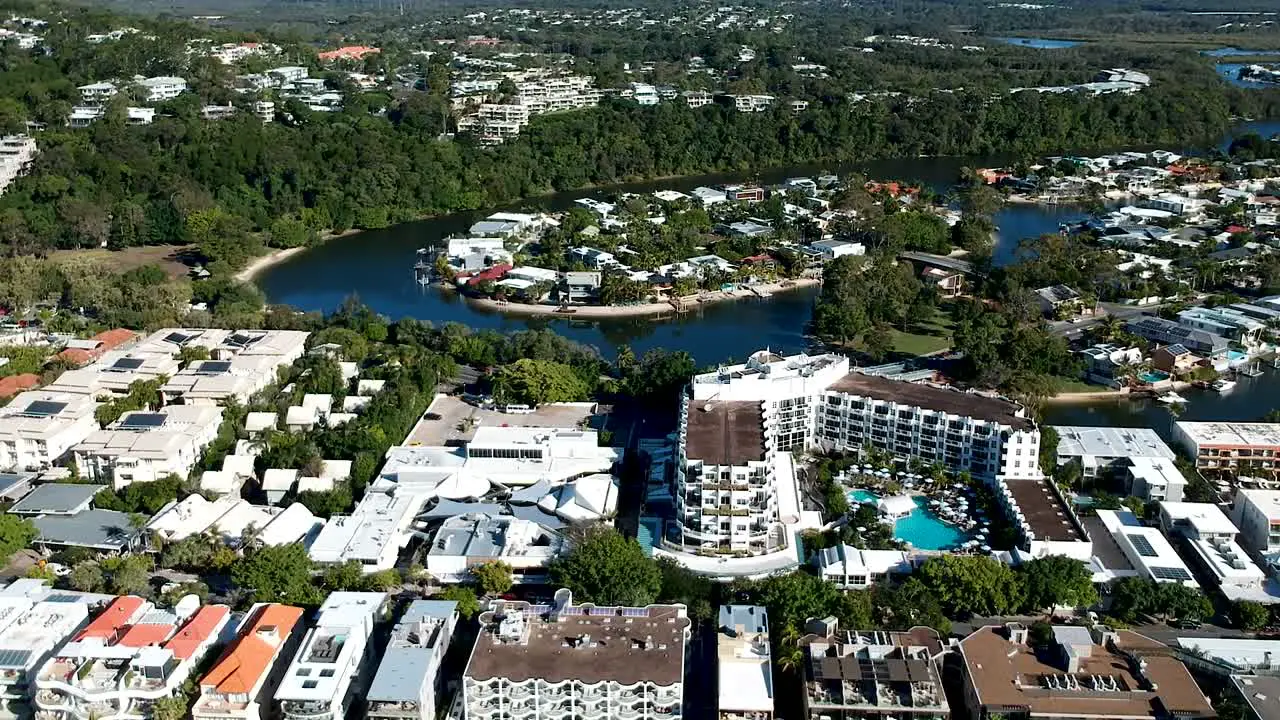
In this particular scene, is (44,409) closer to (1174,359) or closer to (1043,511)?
(1043,511)

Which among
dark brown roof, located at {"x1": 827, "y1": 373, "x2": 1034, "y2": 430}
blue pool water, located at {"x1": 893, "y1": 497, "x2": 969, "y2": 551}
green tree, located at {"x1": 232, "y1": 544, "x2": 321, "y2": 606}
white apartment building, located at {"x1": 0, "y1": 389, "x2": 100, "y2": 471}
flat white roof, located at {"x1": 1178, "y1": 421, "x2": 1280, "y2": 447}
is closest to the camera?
green tree, located at {"x1": 232, "y1": 544, "x2": 321, "y2": 606}

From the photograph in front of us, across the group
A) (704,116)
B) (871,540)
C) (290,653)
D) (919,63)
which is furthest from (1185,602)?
(919,63)

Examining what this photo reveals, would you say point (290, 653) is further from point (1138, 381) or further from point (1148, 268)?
point (1148, 268)

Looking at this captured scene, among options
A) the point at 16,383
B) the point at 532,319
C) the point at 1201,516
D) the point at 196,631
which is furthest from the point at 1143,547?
the point at 16,383

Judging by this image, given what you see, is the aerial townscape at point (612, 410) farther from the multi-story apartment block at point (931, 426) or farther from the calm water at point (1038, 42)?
the calm water at point (1038, 42)

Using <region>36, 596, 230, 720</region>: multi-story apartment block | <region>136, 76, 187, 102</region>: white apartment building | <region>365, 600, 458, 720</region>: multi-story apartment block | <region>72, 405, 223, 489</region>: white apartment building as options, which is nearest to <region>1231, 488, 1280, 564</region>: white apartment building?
<region>365, 600, 458, 720</region>: multi-story apartment block

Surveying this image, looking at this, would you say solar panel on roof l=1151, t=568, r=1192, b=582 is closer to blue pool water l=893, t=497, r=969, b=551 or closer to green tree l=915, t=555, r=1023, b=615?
green tree l=915, t=555, r=1023, b=615
